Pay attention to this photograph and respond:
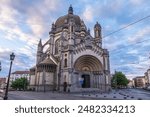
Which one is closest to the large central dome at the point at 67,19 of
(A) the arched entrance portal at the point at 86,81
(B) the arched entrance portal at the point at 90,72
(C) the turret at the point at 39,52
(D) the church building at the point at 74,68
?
(D) the church building at the point at 74,68

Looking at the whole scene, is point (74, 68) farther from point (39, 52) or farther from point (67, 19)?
point (67, 19)

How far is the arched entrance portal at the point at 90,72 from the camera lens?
1782 inches

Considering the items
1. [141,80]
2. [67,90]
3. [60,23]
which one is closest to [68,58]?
[67,90]

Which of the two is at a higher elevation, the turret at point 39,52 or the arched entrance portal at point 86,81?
the turret at point 39,52

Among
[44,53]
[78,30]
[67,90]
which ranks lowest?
[67,90]

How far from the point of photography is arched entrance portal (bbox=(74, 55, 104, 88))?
45272 mm

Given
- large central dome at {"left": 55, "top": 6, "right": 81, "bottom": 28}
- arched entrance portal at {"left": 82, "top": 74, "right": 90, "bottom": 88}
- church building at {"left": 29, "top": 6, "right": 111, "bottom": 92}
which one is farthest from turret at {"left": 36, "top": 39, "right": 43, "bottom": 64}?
arched entrance portal at {"left": 82, "top": 74, "right": 90, "bottom": 88}

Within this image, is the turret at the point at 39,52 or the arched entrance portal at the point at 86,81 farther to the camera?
the turret at the point at 39,52

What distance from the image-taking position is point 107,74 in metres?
45.9

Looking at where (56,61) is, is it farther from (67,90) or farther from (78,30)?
(78,30)

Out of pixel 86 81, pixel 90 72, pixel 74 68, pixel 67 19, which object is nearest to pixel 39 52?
pixel 67 19

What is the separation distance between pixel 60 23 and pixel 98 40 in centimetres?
1688

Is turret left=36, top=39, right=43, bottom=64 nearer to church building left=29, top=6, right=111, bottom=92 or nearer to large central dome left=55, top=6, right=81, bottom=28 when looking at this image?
church building left=29, top=6, right=111, bottom=92

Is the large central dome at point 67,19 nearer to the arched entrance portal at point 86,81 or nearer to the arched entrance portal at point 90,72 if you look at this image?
the arched entrance portal at point 90,72
